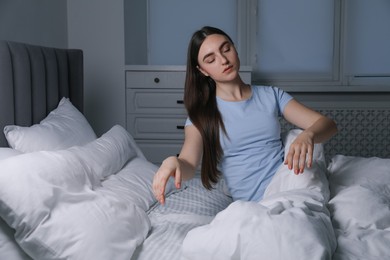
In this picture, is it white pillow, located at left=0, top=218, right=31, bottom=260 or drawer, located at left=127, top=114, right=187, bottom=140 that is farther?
drawer, located at left=127, top=114, right=187, bottom=140

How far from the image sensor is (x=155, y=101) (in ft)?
8.89

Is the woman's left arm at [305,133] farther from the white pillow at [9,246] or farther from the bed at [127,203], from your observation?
the white pillow at [9,246]

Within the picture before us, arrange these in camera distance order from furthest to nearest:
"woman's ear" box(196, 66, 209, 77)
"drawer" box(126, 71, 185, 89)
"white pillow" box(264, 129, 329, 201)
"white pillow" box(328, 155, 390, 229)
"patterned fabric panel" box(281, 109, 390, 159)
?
"patterned fabric panel" box(281, 109, 390, 159)
"drawer" box(126, 71, 185, 89)
"woman's ear" box(196, 66, 209, 77)
"white pillow" box(264, 129, 329, 201)
"white pillow" box(328, 155, 390, 229)

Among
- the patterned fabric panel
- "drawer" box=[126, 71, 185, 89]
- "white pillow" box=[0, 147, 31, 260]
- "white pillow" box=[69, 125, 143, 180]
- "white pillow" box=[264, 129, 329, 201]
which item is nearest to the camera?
"white pillow" box=[0, 147, 31, 260]

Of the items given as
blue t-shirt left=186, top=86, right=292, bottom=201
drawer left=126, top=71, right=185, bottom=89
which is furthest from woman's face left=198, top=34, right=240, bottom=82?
drawer left=126, top=71, right=185, bottom=89

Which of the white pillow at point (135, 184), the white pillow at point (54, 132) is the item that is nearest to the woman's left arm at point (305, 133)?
the white pillow at point (135, 184)

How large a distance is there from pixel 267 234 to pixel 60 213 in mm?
487

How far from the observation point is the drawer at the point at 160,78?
8.80ft

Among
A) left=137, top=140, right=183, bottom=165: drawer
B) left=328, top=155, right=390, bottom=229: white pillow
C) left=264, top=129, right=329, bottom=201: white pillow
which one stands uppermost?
left=264, top=129, right=329, bottom=201: white pillow

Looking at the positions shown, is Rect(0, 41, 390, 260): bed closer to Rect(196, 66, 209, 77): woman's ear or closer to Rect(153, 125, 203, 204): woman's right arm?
Rect(153, 125, 203, 204): woman's right arm

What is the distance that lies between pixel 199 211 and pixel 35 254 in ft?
1.95

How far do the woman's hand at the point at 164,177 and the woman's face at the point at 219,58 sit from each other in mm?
430

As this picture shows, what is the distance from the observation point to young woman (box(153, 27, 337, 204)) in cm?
142

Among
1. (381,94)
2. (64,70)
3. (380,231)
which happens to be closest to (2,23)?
(64,70)
